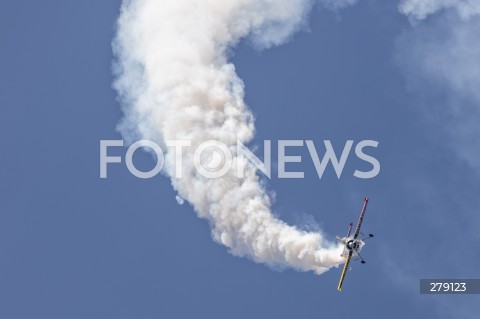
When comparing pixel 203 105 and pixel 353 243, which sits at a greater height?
pixel 203 105

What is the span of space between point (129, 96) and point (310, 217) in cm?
2677

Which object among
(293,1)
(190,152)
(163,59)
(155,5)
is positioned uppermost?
(293,1)

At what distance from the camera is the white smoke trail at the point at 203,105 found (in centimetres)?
8431

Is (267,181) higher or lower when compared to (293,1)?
lower

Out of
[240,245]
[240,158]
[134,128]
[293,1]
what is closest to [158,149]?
[134,128]

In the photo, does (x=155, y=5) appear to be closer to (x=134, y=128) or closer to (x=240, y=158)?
(x=134, y=128)

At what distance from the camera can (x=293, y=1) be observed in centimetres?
9006

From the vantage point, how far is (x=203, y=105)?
85.1 metres

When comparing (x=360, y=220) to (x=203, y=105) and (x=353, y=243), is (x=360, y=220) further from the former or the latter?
(x=203, y=105)

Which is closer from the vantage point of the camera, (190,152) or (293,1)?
(190,152)

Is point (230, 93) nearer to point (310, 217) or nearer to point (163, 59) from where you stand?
point (163, 59)

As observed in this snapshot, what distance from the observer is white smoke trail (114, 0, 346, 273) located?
84.3 meters

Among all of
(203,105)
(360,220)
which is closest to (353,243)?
(360,220)

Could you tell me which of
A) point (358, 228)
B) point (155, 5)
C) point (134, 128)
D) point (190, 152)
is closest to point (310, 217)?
point (358, 228)
